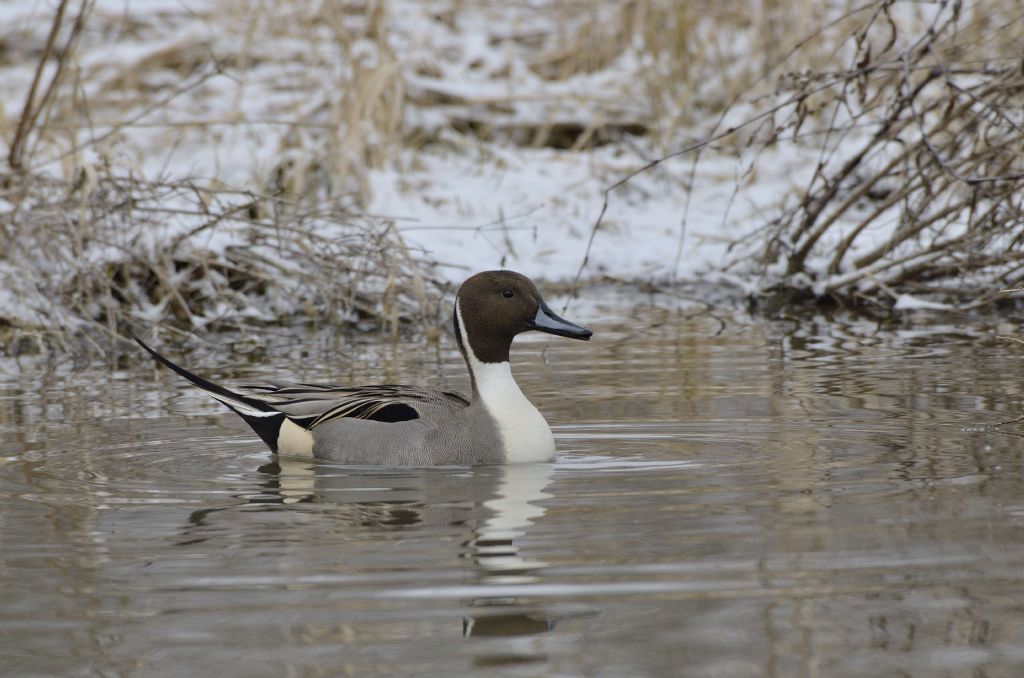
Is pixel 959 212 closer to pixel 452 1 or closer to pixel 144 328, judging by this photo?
pixel 144 328

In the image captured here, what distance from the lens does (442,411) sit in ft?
16.9

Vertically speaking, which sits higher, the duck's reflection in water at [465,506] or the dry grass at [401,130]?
the dry grass at [401,130]

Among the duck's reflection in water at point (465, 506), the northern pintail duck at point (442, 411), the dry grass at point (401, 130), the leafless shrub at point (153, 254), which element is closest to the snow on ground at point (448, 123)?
the dry grass at point (401, 130)

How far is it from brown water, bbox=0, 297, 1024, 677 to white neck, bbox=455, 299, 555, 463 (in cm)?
12

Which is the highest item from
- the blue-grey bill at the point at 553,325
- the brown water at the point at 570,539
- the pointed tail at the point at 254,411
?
the blue-grey bill at the point at 553,325

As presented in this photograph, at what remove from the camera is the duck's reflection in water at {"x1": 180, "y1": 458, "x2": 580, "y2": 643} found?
3178mm

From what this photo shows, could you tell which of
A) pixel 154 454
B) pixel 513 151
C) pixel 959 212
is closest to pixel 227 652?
pixel 154 454

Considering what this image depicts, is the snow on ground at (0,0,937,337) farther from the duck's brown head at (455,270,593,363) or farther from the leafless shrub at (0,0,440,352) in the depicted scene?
the duck's brown head at (455,270,593,363)

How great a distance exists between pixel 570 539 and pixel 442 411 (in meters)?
1.45

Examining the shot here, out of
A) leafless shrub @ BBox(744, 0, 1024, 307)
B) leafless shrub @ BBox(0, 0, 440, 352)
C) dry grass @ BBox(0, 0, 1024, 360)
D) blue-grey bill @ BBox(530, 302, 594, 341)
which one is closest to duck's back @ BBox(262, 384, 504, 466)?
blue-grey bill @ BBox(530, 302, 594, 341)

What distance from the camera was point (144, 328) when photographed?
8.43 m

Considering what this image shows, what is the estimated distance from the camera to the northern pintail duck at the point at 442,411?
5070mm

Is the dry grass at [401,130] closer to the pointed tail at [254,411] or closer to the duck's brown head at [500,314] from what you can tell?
the duck's brown head at [500,314]

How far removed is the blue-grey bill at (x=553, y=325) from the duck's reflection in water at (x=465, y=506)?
22.6 inches
